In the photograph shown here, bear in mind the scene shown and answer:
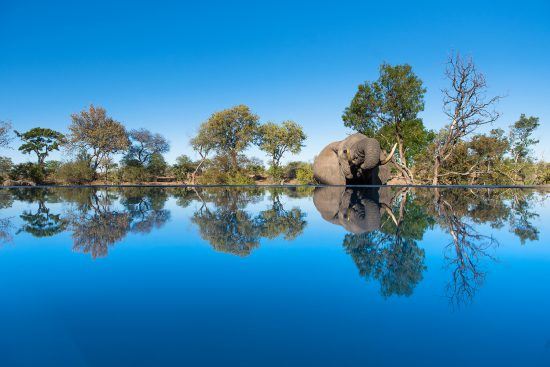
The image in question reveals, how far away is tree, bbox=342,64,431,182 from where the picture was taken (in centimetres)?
1847

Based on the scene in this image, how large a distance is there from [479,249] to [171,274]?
2613 millimetres

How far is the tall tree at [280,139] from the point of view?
30.3 metres

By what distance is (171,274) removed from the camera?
6.56ft

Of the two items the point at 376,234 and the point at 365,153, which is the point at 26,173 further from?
the point at 376,234

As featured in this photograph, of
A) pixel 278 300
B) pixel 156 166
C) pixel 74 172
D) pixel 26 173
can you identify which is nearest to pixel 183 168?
pixel 156 166

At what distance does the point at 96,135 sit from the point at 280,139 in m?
17.6

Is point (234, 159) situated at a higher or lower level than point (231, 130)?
lower

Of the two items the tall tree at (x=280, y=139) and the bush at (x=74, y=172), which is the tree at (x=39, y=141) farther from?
the tall tree at (x=280, y=139)

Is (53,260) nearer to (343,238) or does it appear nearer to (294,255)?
(294,255)

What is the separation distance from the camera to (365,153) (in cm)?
1241

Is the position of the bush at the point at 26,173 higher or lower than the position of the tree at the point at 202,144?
lower

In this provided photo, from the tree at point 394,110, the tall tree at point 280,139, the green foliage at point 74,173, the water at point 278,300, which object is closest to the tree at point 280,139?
the tall tree at point 280,139

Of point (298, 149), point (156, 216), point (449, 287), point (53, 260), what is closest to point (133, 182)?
point (298, 149)

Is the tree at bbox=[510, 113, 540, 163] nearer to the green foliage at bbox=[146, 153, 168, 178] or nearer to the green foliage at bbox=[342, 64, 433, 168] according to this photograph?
the green foliage at bbox=[342, 64, 433, 168]
